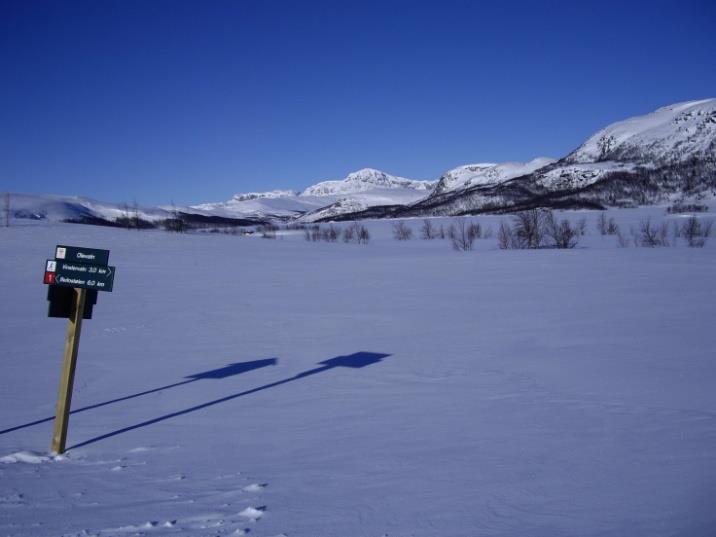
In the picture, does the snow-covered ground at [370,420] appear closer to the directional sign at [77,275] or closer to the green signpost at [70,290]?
the green signpost at [70,290]

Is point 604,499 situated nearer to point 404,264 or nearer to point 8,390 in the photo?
point 8,390

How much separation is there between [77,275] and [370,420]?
164 inches

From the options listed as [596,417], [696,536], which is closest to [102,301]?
[596,417]

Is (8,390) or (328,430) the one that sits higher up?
(328,430)

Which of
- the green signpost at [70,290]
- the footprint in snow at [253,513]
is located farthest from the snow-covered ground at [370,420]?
the green signpost at [70,290]

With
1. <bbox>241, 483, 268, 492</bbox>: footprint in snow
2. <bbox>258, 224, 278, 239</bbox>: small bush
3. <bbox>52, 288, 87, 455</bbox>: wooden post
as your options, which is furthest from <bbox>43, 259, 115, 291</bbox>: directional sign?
<bbox>258, 224, 278, 239</bbox>: small bush

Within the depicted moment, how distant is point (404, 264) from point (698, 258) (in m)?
19.3

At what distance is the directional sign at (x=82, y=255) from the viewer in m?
5.81

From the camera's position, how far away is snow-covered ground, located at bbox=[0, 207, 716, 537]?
13.9 feet

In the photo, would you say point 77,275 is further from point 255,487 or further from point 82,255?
point 255,487

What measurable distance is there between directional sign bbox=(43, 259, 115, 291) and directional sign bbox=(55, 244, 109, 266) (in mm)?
47

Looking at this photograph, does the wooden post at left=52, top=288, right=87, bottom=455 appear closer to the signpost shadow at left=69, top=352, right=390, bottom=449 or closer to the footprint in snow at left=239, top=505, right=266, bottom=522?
the signpost shadow at left=69, top=352, right=390, bottom=449

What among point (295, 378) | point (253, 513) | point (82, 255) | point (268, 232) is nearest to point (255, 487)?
point (253, 513)

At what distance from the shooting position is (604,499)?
4352mm
